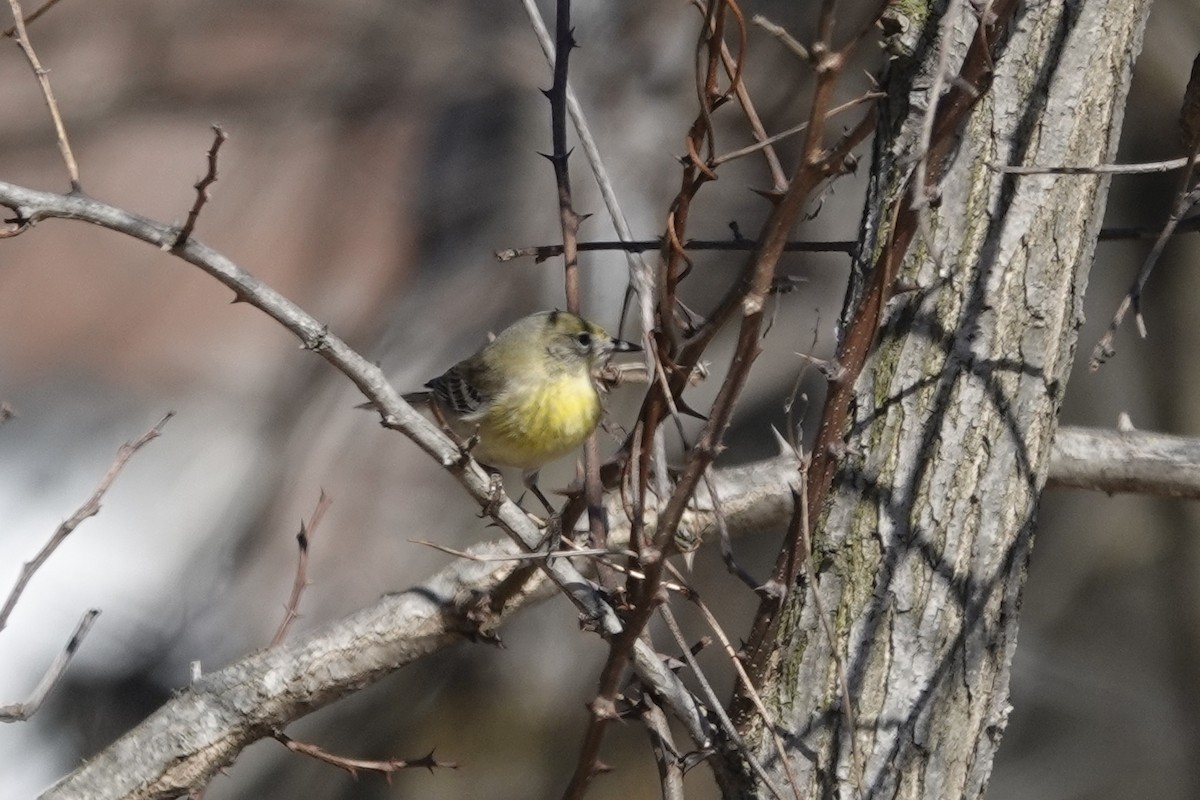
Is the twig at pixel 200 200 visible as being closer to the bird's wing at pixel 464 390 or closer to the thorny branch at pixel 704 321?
the thorny branch at pixel 704 321

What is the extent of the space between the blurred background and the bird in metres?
1.09

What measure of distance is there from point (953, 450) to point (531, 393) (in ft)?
5.67

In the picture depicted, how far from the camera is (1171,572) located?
6.34m

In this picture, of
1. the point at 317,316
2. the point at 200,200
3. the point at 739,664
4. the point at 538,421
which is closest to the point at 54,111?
the point at 200,200

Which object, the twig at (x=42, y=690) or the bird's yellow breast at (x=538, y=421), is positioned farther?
the bird's yellow breast at (x=538, y=421)

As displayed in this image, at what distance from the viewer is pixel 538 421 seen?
3.53m

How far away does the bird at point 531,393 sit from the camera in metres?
3.51

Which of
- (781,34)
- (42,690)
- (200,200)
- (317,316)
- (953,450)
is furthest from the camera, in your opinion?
(317,316)

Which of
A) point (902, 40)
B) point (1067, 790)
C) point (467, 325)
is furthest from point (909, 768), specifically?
point (1067, 790)

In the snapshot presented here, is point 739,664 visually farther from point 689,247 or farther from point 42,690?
point 42,690

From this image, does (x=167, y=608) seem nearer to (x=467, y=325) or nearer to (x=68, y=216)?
(x=467, y=325)

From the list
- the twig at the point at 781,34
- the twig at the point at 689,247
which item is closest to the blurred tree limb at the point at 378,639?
the twig at the point at 689,247

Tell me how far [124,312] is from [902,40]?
Answer: 12.4 ft

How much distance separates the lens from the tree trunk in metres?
1.98
